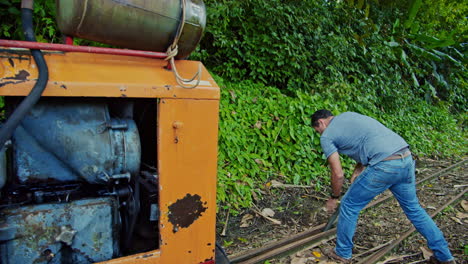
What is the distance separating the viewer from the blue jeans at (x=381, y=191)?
3.31 m

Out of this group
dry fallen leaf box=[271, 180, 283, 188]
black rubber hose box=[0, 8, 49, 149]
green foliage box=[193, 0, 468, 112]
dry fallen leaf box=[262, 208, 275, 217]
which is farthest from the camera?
green foliage box=[193, 0, 468, 112]

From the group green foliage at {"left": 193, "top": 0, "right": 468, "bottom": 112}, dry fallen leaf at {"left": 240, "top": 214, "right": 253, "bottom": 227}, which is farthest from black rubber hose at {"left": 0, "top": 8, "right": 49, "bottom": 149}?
green foliage at {"left": 193, "top": 0, "right": 468, "bottom": 112}

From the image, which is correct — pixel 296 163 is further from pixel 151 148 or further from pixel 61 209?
pixel 61 209

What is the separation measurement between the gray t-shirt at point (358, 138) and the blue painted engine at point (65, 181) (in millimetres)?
2262

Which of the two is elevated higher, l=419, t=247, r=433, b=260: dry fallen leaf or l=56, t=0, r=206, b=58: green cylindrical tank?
l=56, t=0, r=206, b=58: green cylindrical tank

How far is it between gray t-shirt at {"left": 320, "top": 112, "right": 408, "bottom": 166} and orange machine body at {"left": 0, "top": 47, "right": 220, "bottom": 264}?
1788 mm

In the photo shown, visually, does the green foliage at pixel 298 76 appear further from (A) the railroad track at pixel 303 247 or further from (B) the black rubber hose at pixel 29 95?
(B) the black rubber hose at pixel 29 95

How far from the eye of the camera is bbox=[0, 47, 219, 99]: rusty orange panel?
158 centimetres

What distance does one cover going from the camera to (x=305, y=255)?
144 inches

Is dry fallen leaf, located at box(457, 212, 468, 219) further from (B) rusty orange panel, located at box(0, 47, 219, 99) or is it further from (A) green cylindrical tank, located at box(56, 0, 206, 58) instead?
(A) green cylindrical tank, located at box(56, 0, 206, 58)

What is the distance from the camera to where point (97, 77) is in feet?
5.77

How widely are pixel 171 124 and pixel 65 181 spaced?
74 cm

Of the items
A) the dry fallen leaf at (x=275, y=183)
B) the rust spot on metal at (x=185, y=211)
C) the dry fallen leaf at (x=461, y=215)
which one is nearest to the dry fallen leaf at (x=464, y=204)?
the dry fallen leaf at (x=461, y=215)

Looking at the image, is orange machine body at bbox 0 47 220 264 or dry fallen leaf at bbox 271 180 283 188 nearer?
orange machine body at bbox 0 47 220 264
